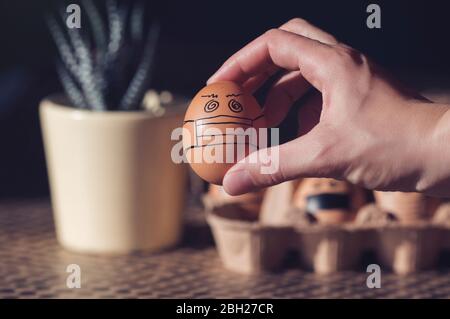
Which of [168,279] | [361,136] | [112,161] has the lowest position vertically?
[168,279]

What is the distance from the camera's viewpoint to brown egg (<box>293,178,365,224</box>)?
3.56ft

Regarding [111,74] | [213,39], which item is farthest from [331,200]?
[213,39]

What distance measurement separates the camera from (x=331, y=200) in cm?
109

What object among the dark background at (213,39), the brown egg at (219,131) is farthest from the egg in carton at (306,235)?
the dark background at (213,39)

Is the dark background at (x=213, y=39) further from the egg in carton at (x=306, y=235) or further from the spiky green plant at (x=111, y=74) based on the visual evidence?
the egg in carton at (x=306, y=235)

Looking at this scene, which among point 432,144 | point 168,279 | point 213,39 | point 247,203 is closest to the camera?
point 432,144

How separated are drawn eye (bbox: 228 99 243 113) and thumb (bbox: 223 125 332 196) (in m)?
0.07

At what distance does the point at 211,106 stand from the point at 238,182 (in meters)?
0.09

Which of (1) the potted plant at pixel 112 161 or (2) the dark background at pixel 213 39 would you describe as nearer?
(1) the potted plant at pixel 112 161

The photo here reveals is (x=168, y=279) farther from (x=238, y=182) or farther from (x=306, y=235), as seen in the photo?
(x=238, y=182)

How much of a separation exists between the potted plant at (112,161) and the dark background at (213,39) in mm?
401

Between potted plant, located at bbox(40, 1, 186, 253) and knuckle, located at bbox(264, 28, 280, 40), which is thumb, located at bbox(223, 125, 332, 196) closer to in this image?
knuckle, located at bbox(264, 28, 280, 40)

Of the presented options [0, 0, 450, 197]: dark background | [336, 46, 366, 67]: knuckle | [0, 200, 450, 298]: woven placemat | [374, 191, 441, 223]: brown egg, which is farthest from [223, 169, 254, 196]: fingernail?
[0, 0, 450, 197]: dark background

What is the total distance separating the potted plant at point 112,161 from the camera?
1169 mm
